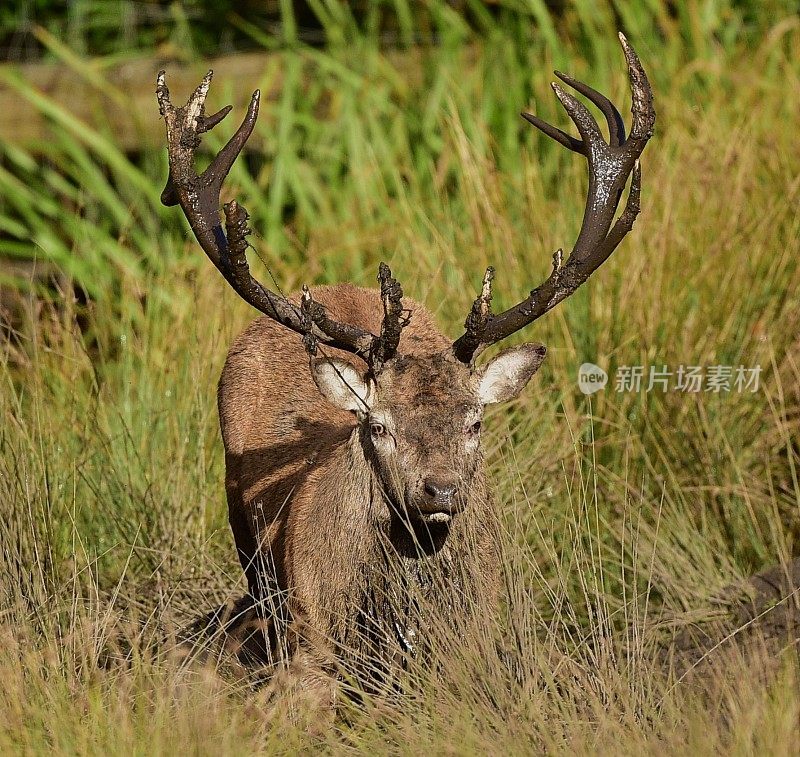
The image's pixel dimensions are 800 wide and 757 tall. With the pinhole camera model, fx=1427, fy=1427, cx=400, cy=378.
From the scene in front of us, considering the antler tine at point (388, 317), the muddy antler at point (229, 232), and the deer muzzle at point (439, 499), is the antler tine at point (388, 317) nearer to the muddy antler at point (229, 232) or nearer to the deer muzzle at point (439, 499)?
the muddy antler at point (229, 232)

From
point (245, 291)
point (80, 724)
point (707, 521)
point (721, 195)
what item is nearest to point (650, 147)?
point (721, 195)

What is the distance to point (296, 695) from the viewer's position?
387 centimetres

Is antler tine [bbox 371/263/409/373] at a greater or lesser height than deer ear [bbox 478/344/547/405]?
greater

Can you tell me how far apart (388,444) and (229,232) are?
2.48 feet

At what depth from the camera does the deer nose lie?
3814mm

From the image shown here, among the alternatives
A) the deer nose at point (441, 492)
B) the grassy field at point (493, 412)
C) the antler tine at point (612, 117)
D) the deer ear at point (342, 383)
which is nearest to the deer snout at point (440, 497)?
the deer nose at point (441, 492)

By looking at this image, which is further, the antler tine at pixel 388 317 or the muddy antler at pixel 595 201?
the muddy antler at pixel 595 201

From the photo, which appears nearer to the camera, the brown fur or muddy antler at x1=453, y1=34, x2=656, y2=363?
the brown fur

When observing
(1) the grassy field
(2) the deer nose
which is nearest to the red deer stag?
(2) the deer nose

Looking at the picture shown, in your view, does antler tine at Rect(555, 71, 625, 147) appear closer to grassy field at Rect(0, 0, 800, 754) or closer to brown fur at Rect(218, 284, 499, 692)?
brown fur at Rect(218, 284, 499, 692)

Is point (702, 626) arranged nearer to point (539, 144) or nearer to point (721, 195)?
point (721, 195)

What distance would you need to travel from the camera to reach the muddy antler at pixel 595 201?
4.22m

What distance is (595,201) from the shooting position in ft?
14.5

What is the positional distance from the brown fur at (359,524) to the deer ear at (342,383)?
0.26 feet
